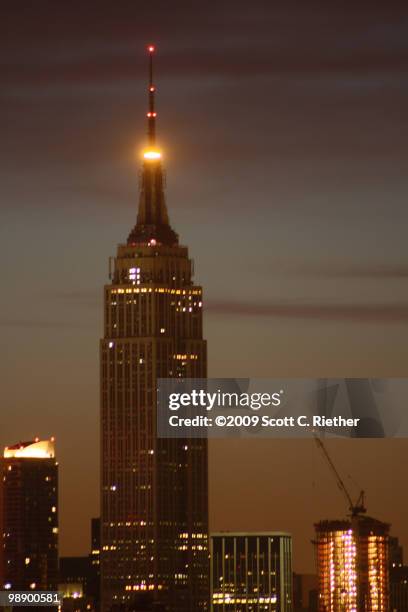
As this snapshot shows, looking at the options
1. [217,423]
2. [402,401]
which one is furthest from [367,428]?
[217,423]

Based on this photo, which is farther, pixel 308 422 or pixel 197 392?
pixel 197 392

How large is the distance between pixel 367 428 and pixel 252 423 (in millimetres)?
6777

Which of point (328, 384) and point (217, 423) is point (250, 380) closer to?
point (328, 384)

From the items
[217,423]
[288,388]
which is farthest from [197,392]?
[288,388]

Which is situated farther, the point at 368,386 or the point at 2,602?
the point at 2,602

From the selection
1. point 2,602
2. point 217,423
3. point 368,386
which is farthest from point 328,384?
point 2,602

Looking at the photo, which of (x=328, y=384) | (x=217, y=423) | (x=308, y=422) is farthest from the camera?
(x=217, y=423)

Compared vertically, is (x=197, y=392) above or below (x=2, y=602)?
above

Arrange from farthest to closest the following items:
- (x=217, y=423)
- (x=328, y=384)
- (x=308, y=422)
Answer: (x=217, y=423), (x=328, y=384), (x=308, y=422)

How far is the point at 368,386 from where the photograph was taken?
16438cm

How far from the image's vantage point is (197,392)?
199000 millimetres

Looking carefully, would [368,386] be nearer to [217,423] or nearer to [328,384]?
[328,384]

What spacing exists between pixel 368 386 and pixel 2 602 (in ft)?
142

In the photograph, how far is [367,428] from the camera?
524 ft
